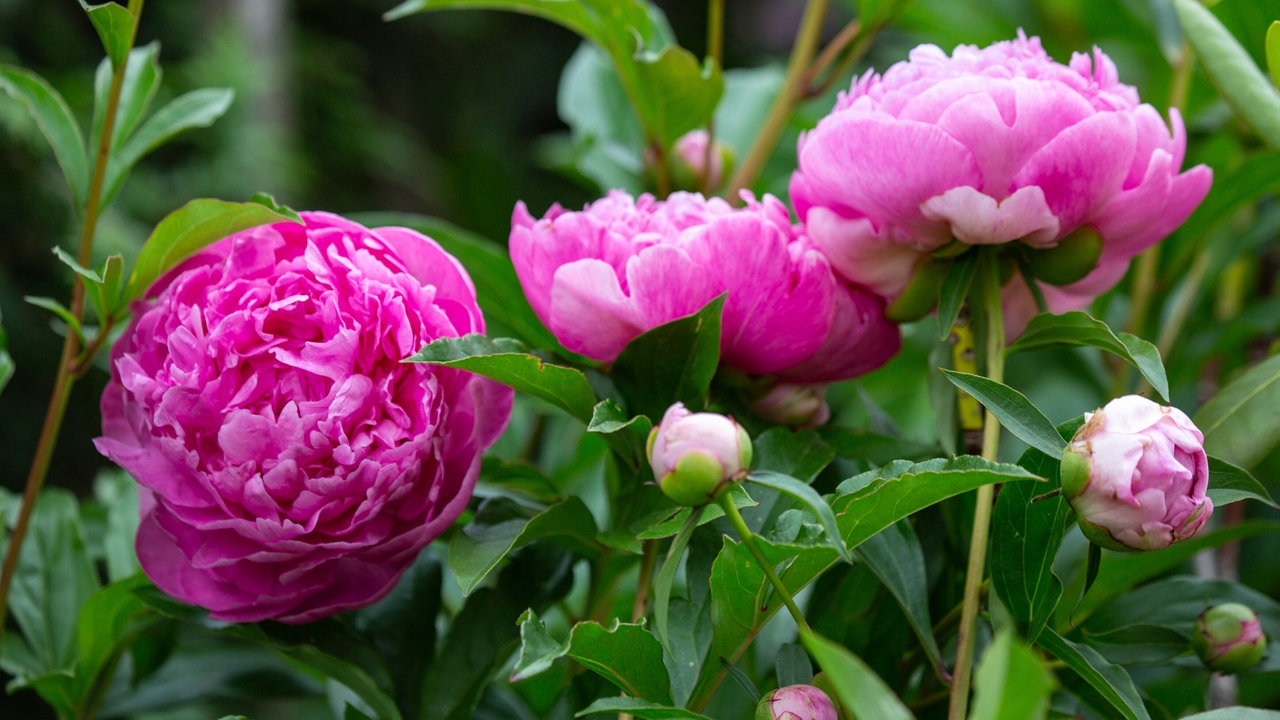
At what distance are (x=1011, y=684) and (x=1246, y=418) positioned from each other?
222 mm

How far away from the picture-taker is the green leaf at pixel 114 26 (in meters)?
0.38

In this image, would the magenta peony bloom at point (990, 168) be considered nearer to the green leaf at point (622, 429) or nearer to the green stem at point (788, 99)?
the green leaf at point (622, 429)

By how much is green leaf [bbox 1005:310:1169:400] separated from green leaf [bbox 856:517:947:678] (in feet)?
0.24

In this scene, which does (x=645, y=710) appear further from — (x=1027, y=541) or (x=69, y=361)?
(x=69, y=361)

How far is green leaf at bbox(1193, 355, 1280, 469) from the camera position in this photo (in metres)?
0.37

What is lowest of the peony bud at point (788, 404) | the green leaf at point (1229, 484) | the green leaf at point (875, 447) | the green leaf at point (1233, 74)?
the green leaf at point (875, 447)

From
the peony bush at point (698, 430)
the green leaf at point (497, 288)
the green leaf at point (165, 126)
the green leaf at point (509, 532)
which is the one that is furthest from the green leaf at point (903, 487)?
the green leaf at point (165, 126)

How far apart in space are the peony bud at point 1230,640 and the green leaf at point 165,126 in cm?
43

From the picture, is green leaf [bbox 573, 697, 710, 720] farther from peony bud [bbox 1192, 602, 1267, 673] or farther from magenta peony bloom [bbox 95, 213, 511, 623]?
peony bud [bbox 1192, 602, 1267, 673]

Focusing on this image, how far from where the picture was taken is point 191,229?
38cm

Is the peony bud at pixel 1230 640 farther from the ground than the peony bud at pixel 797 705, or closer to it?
closer to it

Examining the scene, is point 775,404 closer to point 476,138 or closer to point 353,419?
point 353,419

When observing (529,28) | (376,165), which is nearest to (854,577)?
(376,165)

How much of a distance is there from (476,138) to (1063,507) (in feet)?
6.85
